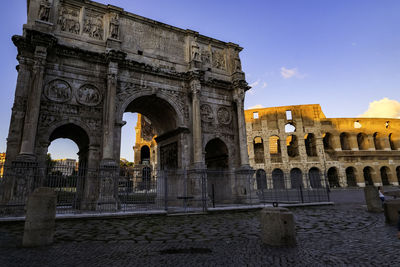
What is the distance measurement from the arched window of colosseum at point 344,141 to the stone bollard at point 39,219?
3985 cm

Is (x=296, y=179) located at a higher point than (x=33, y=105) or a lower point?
lower

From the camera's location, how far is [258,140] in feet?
123

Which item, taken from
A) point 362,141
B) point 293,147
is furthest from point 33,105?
point 362,141

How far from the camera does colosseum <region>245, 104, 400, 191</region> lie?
3353 centimetres

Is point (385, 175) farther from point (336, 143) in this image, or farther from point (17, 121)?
point (17, 121)

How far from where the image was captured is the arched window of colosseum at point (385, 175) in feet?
114

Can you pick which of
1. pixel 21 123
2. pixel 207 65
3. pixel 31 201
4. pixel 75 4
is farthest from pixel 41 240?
pixel 207 65

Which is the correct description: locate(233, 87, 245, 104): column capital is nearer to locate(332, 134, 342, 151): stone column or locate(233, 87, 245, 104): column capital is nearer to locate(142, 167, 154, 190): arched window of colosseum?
locate(142, 167, 154, 190): arched window of colosseum

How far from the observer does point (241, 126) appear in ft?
51.4

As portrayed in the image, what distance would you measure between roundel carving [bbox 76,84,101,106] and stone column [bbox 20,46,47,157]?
1.76m

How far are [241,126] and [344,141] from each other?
28935mm

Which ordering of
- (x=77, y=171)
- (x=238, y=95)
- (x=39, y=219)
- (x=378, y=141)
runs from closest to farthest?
(x=39, y=219) < (x=77, y=171) < (x=238, y=95) < (x=378, y=141)

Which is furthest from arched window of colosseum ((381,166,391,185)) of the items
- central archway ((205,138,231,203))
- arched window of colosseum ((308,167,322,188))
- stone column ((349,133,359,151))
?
central archway ((205,138,231,203))

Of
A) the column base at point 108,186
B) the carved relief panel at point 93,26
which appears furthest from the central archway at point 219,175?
the carved relief panel at point 93,26
